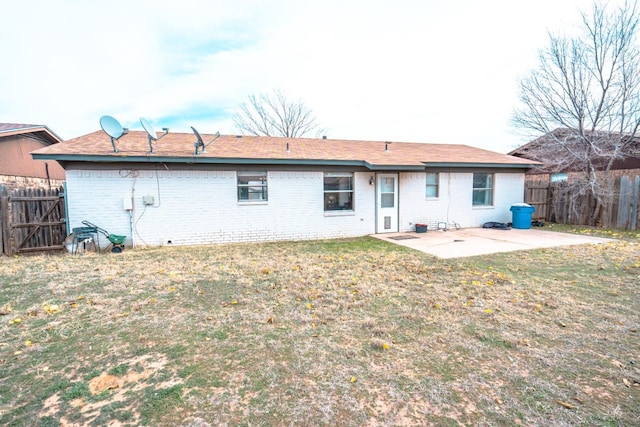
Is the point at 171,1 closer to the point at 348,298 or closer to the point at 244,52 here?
the point at 244,52

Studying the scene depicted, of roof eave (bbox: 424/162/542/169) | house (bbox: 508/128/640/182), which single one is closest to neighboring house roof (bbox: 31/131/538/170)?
roof eave (bbox: 424/162/542/169)

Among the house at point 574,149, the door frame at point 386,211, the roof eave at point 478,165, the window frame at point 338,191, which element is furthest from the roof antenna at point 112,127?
the house at point 574,149

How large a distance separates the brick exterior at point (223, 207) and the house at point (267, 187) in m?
0.03

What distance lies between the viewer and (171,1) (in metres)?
8.14

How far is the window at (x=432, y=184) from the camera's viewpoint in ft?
37.7

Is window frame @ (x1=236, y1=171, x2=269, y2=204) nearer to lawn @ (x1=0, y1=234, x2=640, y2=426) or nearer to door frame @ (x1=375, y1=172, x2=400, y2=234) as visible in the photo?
door frame @ (x1=375, y1=172, x2=400, y2=234)

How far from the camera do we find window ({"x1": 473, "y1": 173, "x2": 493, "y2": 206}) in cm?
1212

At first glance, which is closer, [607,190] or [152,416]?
[152,416]

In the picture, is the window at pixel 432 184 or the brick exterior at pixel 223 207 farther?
the window at pixel 432 184

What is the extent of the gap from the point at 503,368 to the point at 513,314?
1.40 metres

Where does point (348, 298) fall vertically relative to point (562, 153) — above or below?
below

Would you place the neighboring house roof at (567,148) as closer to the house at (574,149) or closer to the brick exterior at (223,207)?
the house at (574,149)

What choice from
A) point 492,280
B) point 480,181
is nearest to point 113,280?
point 492,280

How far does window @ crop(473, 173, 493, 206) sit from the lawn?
660cm
